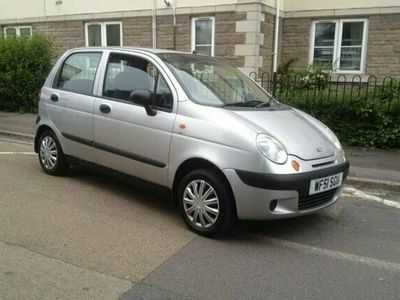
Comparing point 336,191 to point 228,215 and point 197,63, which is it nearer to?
point 228,215

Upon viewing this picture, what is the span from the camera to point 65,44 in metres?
15.3

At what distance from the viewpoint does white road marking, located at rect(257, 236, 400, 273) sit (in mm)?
3867

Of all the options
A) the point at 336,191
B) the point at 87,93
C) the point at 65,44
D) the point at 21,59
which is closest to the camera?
the point at 336,191

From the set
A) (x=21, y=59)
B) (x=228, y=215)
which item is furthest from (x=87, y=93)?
(x=21, y=59)

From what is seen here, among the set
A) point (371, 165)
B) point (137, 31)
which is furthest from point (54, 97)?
point (137, 31)

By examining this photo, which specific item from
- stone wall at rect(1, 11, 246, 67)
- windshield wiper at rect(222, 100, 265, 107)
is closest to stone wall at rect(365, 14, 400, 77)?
stone wall at rect(1, 11, 246, 67)

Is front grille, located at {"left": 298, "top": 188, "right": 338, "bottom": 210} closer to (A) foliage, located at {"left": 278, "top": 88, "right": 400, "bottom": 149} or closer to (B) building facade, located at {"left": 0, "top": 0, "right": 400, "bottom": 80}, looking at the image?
(A) foliage, located at {"left": 278, "top": 88, "right": 400, "bottom": 149}

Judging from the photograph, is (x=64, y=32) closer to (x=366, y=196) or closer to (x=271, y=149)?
(x=366, y=196)

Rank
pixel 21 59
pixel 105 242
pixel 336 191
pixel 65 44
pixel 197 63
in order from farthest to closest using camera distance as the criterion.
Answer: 1. pixel 65 44
2. pixel 21 59
3. pixel 197 63
4. pixel 336 191
5. pixel 105 242

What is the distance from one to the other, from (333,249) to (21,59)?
10.2m

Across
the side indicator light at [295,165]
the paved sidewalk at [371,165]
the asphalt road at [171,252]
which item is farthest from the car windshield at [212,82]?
the paved sidewalk at [371,165]

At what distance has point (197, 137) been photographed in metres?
4.36

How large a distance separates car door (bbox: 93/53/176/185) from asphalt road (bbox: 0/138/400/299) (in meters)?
0.51

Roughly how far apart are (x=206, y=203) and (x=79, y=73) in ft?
8.64
